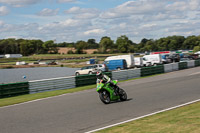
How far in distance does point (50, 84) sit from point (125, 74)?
9.46 meters

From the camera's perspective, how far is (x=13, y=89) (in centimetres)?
1988

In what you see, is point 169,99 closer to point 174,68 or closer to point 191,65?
point 174,68

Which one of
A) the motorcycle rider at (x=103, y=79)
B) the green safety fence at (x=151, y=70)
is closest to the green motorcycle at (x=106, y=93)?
the motorcycle rider at (x=103, y=79)

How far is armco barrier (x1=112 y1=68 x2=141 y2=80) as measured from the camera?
2798cm

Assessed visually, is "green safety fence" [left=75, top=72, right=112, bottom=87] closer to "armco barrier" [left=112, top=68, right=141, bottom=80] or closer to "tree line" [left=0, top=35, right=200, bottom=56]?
"armco barrier" [left=112, top=68, right=141, bottom=80]

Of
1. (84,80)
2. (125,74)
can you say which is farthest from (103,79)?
(125,74)

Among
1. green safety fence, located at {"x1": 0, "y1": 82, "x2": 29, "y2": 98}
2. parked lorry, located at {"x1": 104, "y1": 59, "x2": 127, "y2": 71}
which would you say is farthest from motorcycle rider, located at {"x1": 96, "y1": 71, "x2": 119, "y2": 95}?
parked lorry, located at {"x1": 104, "y1": 59, "x2": 127, "y2": 71}

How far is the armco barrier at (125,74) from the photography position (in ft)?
91.8

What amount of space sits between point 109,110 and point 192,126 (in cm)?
446

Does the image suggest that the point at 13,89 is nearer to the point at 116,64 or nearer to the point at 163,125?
the point at 163,125

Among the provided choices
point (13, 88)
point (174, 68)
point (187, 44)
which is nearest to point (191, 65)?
point (174, 68)

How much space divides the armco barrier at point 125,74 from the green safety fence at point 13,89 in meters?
9.39

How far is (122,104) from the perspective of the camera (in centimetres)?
1292

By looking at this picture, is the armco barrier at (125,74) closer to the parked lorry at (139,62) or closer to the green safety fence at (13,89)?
the green safety fence at (13,89)
